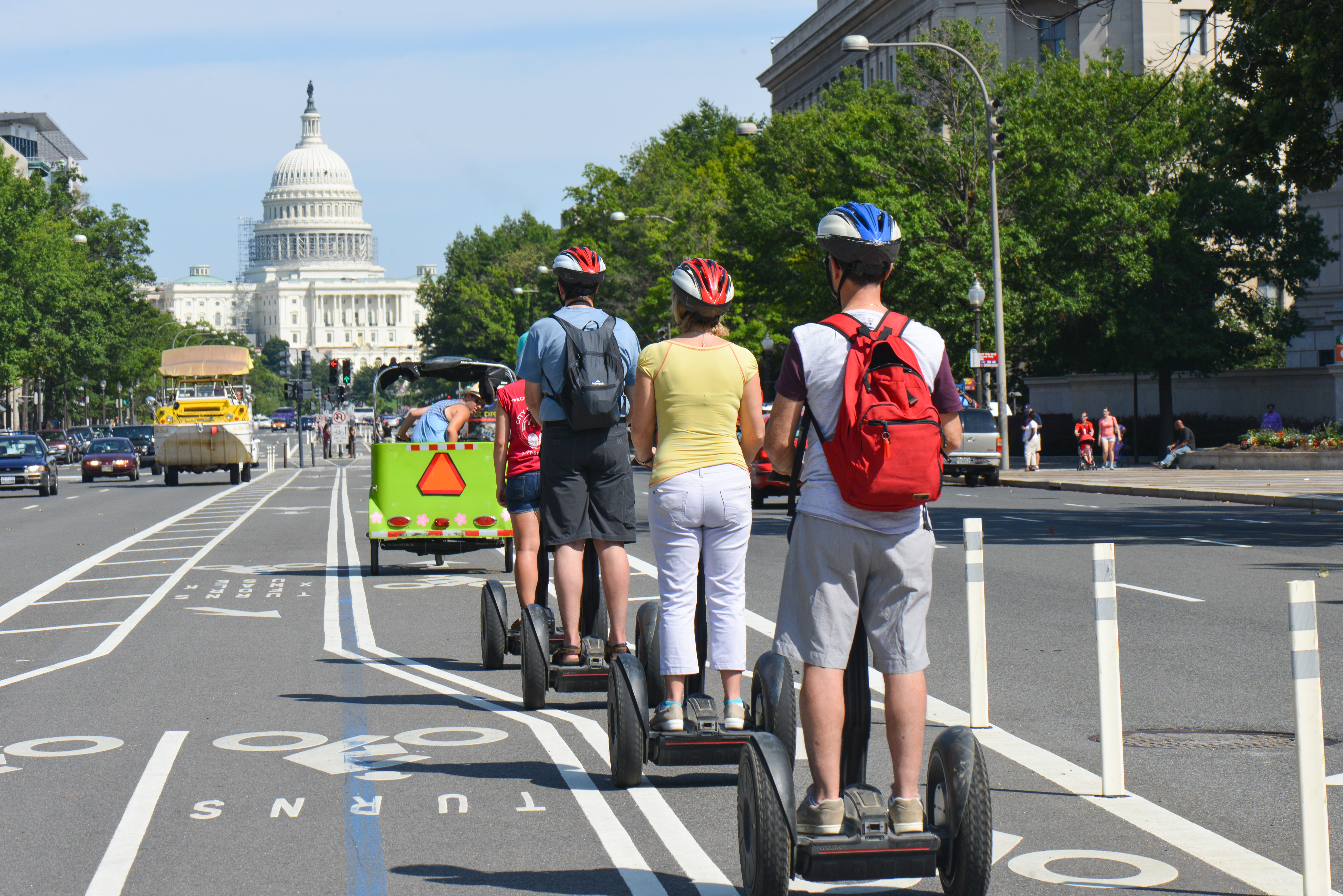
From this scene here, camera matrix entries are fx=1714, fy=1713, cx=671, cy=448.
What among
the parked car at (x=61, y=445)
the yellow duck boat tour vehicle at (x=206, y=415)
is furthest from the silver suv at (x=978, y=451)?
the parked car at (x=61, y=445)

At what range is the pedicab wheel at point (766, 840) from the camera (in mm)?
4719

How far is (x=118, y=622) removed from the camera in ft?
42.5

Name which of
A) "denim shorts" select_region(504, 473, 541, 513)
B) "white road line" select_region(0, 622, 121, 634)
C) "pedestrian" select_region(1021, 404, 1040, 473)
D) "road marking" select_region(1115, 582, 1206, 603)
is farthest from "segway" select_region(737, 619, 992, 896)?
"pedestrian" select_region(1021, 404, 1040, 473)

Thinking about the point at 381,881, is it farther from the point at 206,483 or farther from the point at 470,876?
the point at 206,483

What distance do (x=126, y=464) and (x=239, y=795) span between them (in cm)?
4860

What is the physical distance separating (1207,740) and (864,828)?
3.60 metres

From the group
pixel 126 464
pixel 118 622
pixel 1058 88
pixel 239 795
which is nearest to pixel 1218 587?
pixel 118 622

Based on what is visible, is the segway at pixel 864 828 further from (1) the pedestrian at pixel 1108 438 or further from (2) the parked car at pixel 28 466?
(2) the parked car at pixel 28 466

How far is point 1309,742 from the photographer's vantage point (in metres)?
4.98

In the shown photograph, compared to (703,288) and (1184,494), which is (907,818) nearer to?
(703,288)

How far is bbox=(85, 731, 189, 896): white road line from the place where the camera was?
560 cm

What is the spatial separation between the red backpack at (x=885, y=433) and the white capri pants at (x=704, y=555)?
165 centimetres

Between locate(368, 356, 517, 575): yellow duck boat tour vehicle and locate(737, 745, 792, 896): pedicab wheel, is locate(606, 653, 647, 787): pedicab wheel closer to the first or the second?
locate(737, 745, 792, 896): pedicab wheel

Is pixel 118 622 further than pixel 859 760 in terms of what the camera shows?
Yes
